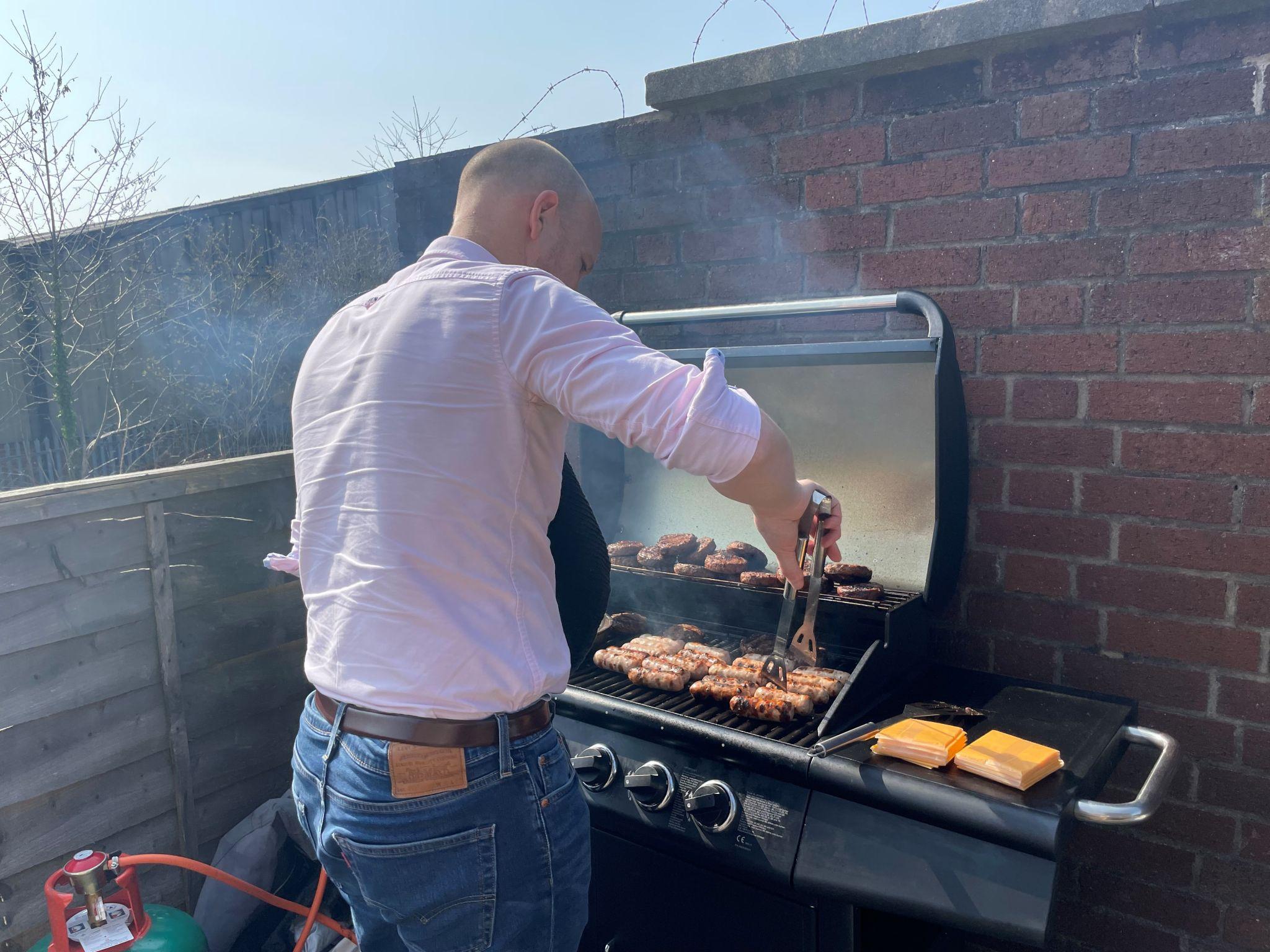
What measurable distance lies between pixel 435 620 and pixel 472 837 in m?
0.40

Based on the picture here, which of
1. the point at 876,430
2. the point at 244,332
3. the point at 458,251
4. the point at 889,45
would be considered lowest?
the point at 876,430

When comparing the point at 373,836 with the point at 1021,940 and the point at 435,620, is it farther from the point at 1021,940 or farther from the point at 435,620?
the point at 1021,940

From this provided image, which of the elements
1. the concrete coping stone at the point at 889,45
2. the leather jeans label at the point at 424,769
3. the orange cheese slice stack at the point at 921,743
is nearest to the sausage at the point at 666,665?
the orange cheese slice stack at the point at 921,743

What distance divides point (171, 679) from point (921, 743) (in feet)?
7.61

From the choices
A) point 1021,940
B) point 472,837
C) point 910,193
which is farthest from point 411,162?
point 1021,940

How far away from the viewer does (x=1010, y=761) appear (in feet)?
5.18

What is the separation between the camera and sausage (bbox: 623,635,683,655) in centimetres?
230

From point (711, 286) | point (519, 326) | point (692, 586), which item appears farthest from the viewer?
point (711, 286)

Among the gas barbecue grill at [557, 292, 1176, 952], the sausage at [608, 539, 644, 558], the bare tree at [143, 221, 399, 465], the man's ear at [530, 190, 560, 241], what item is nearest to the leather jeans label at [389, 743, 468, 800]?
the gas barbecue grill at [557, 292, 1176, 952]

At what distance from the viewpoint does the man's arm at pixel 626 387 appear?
131 centimetres

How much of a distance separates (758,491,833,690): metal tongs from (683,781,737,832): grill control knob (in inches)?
12.7

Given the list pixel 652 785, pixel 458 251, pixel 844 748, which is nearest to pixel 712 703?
pixel 652 785

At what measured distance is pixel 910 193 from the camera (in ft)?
8.24

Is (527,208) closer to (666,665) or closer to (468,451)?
(468,451)
